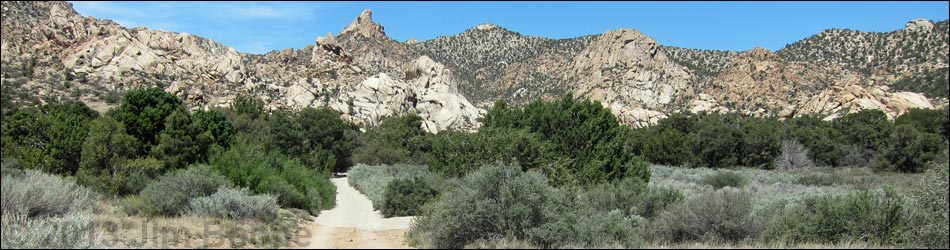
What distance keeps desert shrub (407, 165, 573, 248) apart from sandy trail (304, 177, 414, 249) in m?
1.07

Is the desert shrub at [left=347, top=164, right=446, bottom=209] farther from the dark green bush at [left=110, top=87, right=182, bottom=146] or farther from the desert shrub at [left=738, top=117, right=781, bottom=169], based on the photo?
the desert shrub at [left=738, top=117, right=781, bottom=169]

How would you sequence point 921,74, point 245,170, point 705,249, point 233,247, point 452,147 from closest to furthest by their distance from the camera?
1. point 705,249
2. point 233,247
3. point 245,170
4. point 452,147
5. point 921,74

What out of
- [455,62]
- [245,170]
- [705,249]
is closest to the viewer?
[705,249]

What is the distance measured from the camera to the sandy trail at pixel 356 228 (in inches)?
491

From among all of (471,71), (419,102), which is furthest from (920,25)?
(419,102)

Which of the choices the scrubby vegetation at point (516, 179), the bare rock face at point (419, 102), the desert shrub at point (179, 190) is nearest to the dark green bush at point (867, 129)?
the scrubby vegetation at point (516, 179)

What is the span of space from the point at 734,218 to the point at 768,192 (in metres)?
13.6

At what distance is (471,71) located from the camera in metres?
100

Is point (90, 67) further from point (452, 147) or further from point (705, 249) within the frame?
point (705, 249)

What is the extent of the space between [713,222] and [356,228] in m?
9.22

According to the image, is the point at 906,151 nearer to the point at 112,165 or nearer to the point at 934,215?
the point at 934,215

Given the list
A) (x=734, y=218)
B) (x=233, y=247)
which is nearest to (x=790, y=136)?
(x=734, y=218)

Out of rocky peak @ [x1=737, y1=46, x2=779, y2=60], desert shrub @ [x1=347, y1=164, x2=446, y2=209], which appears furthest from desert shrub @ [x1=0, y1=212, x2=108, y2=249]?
rocky peak @ [x1=737, y1=46, x2=779, y2=60]

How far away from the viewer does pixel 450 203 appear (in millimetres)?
11758
